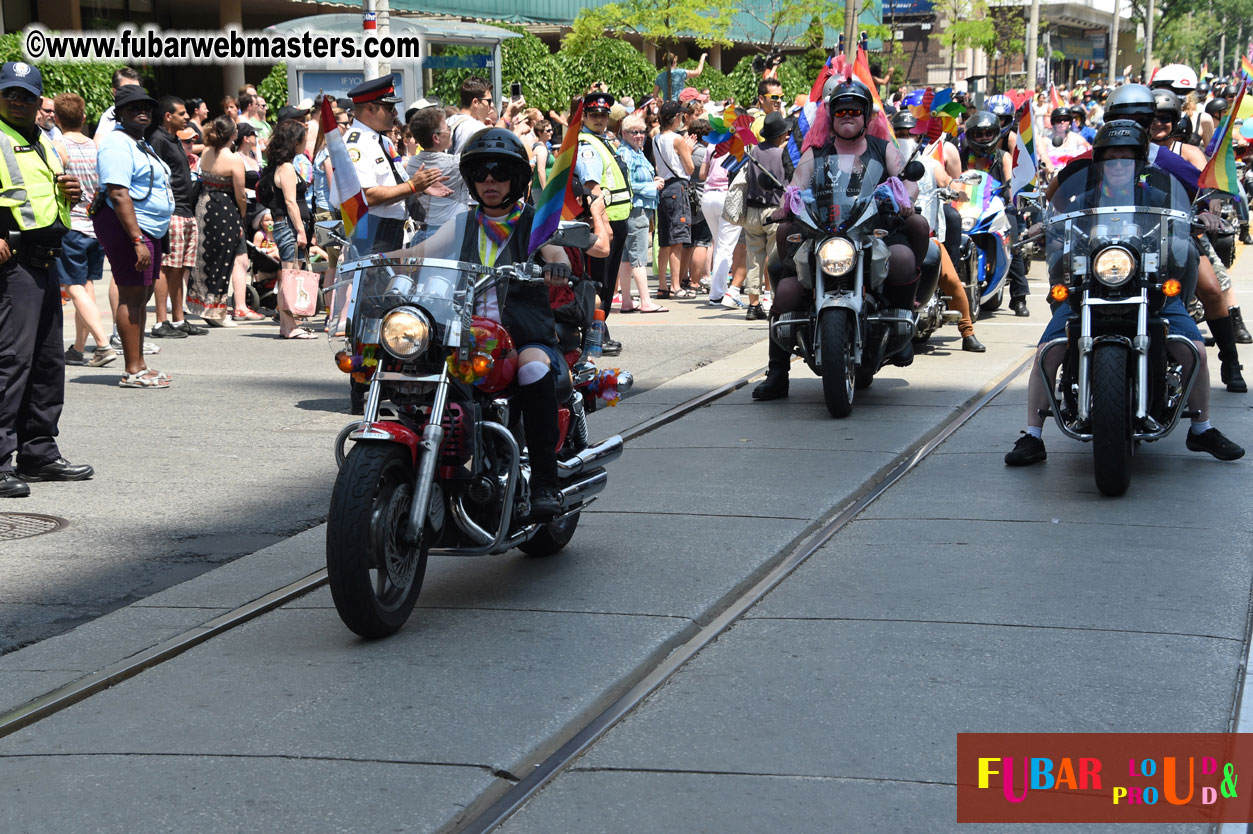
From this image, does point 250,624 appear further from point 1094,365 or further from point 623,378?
point 1094,365

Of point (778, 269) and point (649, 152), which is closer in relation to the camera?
point (778, 269)

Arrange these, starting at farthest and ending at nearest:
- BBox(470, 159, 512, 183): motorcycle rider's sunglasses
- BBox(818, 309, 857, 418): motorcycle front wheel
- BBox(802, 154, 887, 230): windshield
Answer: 1. BBox(802, 154, 887, 230): windshield
2. BBox(818, 309, 857, 418): motorcycle front wheel
3. BBox(470, 159, 512, 183): motorcycle rider's sunglasses

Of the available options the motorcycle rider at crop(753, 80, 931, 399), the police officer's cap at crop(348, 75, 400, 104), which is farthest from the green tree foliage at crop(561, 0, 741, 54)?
the police officer's cap at crop(348, 75, 400, 104)

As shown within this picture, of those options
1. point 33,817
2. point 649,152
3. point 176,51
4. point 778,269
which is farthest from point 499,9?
point 33,817

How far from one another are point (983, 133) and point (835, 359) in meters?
6.28

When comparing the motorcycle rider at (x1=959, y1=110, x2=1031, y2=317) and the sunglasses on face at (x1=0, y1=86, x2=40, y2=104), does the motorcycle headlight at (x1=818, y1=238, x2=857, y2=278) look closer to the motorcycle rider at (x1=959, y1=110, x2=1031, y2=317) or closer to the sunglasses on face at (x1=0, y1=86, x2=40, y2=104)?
the sunglasses on face at (x1=0, y1=86, x2=40, y2=104)

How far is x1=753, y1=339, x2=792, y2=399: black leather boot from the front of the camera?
1016cm

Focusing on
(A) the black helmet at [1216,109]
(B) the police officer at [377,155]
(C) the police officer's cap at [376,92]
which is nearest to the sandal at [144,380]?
(B) the police officer at [377,155]

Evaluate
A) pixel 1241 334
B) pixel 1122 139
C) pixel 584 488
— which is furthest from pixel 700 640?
pixel 1241 334

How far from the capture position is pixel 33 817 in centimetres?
386

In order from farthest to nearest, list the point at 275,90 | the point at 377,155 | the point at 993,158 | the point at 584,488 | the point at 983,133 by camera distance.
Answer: the point at 275,90, the point at 993,158, the point at 983,133, the point at 377,155, the point at 584,488

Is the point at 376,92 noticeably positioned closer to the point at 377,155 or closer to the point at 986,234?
the point at 377,155

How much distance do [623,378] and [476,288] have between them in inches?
48.5

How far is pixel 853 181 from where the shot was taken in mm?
9609
